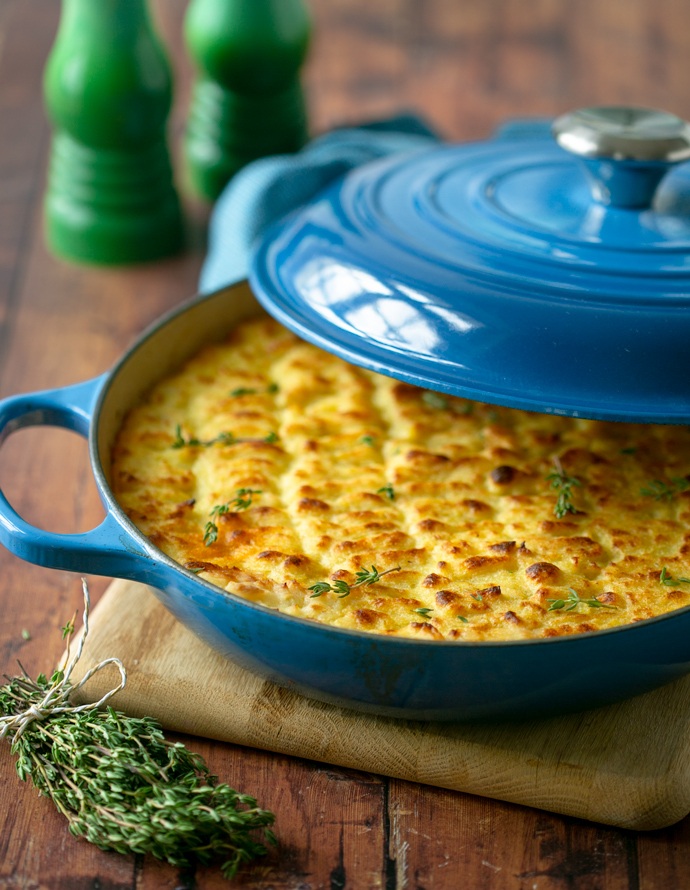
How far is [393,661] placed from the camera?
1241mm

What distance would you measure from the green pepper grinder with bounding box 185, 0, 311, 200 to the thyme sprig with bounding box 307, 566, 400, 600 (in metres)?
1.76

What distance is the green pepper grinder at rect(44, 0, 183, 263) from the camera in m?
2.44

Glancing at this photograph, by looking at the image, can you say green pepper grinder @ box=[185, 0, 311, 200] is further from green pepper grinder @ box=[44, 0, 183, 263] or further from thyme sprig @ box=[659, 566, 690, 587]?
thyme sprig @ box=[659, 566, 690, 587]

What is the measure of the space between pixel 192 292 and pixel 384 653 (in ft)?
5.22

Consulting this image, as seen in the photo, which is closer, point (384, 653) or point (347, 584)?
point (384, 653)

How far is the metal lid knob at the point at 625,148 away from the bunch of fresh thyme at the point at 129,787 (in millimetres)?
1054

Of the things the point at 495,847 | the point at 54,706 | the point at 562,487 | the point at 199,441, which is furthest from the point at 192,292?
the point at 495,847

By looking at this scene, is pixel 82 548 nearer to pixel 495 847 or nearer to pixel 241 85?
pixel 495 847

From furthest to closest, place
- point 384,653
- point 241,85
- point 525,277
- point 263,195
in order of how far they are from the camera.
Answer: point 241,85 < point 263,195 < point 525,277 < point 384,653

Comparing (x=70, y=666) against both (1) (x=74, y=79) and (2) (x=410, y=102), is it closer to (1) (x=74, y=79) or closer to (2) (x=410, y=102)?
(1) (x=74, y=79)

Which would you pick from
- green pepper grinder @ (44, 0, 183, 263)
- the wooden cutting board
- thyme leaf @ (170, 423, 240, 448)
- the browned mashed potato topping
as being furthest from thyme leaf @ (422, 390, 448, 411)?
green pepper grinder @ (44, 0, 183, 263)

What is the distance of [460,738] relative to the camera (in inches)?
55.3

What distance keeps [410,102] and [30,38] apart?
147 centimetres

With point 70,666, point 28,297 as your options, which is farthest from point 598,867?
point 28,297
